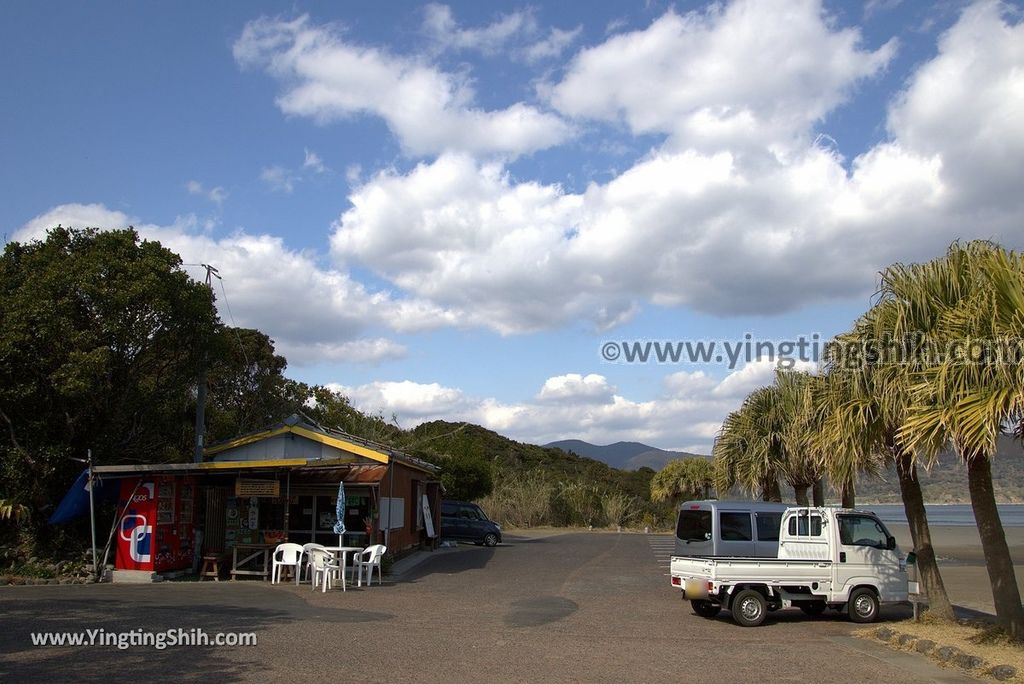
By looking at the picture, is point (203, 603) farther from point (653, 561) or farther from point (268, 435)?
point (653, 561)

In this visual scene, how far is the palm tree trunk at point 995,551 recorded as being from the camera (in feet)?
35.1

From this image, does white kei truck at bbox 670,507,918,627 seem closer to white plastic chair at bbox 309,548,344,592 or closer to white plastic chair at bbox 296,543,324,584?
white plastic chair at bbox 309,548,344,592

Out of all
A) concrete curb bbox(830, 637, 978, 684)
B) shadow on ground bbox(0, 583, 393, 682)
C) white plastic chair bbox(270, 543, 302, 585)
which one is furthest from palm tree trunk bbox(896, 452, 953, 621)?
white plastic chair bbox(270, 543, 302, 585)

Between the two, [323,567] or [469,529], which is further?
[469,529]

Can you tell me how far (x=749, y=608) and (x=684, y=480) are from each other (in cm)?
3676

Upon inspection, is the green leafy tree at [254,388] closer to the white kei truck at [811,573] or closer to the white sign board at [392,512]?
the white sign board at [392,512]

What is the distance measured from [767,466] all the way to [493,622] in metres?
10.4

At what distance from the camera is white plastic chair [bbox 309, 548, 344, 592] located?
17.5 meters

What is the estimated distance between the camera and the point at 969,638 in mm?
11242

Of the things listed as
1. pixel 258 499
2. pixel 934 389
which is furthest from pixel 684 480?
pixel 934 389

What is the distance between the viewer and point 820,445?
13336 millimetres

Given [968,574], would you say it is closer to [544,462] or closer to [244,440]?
[244,440]

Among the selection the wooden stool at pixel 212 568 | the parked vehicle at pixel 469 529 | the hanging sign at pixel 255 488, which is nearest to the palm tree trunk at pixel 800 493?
the hanging sign at pixel 255 488

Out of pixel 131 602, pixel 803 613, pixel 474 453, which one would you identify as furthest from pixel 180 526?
pixel 474 453
